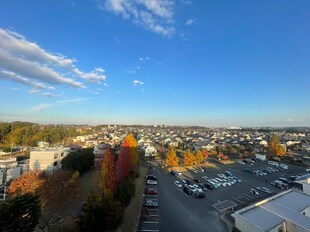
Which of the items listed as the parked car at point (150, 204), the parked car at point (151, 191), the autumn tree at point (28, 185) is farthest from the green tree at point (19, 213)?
the parked car at point (151, 191)

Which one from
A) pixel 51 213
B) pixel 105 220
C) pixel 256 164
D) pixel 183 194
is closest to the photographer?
pixel 105 220

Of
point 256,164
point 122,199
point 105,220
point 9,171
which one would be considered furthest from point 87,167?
point 256,164

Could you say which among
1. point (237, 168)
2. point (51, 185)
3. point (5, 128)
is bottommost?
point (237, 168)

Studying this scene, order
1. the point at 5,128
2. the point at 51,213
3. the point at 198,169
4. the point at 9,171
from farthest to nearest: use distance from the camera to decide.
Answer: the point at 5,128
the point at 198,169
the point at 9,171
the point at 51,213

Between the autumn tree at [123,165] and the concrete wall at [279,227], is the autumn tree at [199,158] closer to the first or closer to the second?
the autumn tree at [123,165]

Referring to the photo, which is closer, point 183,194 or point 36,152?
point 183,194

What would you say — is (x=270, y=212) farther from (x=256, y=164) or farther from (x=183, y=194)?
(x=256, y=164)

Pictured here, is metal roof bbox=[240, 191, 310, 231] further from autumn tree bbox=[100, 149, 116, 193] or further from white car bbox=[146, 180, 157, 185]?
white car bbox=[146, 180, 157, 185]

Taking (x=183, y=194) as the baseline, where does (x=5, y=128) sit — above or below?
above
